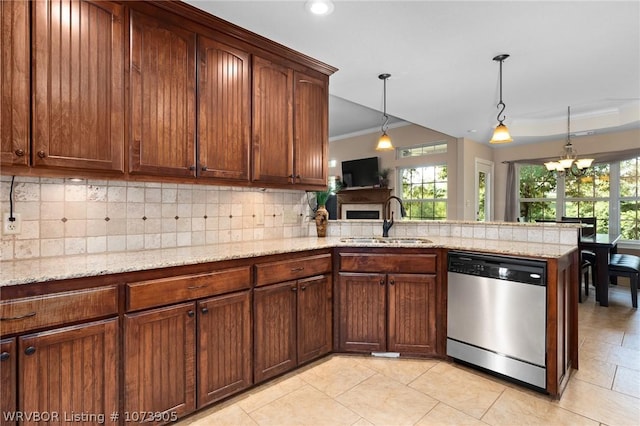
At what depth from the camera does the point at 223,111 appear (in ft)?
7.47

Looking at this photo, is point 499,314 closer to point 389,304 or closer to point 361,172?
point 389,304

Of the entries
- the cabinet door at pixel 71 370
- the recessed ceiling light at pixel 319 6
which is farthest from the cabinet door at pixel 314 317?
the recessed ceiling light at pixel 319 6

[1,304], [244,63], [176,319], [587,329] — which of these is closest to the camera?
[1,304]

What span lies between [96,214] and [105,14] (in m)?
1.14

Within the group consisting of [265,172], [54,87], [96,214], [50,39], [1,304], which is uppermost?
[50,39]

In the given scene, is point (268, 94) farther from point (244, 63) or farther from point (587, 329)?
point (587, 329)

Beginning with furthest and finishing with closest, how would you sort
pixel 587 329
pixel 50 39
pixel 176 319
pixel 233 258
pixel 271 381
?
pixel 587 329, pixel 271 381, pixel 233 258, pixel 176 319, pixel 50 39

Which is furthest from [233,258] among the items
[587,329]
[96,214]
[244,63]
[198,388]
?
[587,329]

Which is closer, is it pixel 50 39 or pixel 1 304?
pixel 1 304

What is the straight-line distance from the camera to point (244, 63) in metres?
2.38

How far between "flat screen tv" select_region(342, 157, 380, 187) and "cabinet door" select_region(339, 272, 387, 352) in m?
4.52

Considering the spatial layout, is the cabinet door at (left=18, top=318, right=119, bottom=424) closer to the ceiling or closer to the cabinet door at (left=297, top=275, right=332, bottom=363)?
the cabinet door at (left=297, top=275, right=332, bottom=363)

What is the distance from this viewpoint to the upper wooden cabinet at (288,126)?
248 cm

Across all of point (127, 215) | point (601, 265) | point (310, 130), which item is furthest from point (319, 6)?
point (601, 265)
